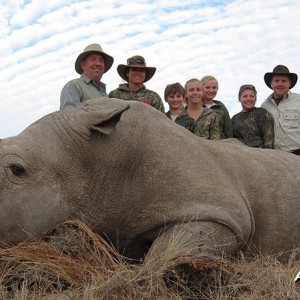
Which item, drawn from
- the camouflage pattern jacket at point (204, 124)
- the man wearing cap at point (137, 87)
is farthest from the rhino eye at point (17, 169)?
the camouflage pattern jacket at point (204, 124)

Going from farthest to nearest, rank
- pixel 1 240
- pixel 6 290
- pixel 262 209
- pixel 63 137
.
A: 1. pixel 262 209
2. pixel 63 137
3. pixel 1 240
4. pixel 6 290

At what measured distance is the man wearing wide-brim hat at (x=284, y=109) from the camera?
953 cm

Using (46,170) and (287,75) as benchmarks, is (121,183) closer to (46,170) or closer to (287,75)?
(46,170)

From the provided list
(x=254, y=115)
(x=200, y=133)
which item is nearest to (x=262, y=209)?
(x=200, y=133)

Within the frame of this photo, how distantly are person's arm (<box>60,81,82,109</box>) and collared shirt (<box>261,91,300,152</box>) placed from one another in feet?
11.4

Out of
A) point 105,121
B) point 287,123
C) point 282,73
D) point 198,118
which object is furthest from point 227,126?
point 105,121

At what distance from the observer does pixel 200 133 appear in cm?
895

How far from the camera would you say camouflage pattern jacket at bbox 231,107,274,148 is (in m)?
9.51

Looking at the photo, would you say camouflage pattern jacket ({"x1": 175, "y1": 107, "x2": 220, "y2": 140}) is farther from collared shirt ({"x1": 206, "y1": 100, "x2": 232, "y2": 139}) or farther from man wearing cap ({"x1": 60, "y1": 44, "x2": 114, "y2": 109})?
man wearing cap ({"x1": 60, "y1": 44, "x2": 114, "y2": 109})

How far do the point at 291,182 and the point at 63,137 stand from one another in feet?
8.65

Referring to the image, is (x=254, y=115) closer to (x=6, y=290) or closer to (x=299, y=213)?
(x=299, y=213)

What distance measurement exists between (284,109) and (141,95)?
2.54 meters

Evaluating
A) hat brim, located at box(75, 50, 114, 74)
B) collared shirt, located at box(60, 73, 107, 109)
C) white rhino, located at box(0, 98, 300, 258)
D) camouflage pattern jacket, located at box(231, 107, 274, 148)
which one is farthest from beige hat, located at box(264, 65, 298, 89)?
white rhino, located at box(0, 98, 300, 258)

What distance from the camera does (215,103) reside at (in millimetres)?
9820
